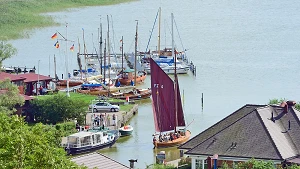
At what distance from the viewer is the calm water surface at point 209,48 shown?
56844mm

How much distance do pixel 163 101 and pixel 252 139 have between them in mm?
15050

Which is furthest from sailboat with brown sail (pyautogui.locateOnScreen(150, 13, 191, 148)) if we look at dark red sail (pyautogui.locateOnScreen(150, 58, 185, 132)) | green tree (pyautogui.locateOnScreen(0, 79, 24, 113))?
green tree (pyautogui.locateOnScreen(0, 79, 24, 113))

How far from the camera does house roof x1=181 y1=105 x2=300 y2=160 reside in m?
33.6

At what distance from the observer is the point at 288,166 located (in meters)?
32.2

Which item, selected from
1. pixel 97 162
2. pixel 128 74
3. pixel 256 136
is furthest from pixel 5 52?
pixel 97 162

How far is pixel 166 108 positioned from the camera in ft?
160

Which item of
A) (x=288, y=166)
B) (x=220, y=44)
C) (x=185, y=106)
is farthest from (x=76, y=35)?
(x=288, y=166)

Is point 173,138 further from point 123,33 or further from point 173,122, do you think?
point 123,33

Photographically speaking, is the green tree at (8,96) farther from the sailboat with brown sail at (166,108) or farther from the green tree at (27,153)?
the green tree at (27,153)

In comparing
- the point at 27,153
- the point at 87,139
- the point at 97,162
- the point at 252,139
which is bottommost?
the point at 87,139

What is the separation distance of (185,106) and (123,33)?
43210 millimetres

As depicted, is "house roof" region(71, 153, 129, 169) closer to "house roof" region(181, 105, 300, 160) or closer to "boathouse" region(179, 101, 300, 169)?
"boathouse" region(179, 101, 300, 169)

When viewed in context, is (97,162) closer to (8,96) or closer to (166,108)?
(8,96)

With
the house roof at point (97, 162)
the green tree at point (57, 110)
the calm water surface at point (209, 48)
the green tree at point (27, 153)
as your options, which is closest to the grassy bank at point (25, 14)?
the calm water surface at point (209, 48)
